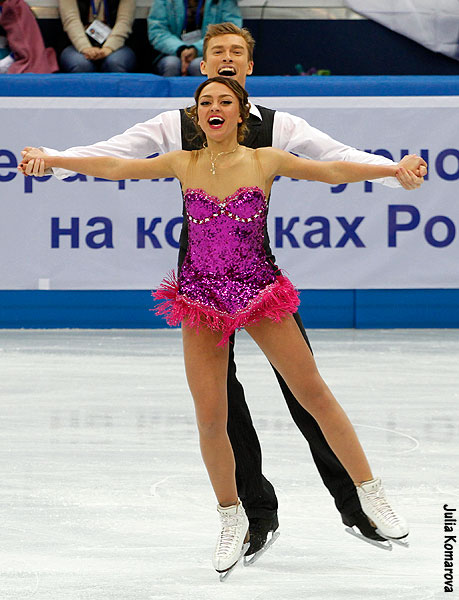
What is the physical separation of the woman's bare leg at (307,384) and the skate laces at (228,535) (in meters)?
0.31

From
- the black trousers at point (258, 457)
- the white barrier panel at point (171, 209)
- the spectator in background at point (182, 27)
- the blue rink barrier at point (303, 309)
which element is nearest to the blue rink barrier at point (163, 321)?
the blue rink barrier at point (303, 309)

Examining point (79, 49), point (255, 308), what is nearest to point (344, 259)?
point (79, 49)

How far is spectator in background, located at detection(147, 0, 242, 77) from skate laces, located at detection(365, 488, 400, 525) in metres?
5.28

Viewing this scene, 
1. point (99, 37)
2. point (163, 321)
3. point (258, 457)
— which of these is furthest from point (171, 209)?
point (258, 457)

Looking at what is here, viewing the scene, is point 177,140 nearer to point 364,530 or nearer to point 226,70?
point 226,70

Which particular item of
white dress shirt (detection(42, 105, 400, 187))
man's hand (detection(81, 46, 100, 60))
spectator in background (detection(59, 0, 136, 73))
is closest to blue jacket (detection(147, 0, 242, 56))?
spectator in background (detection(59, 0, 136, 73))

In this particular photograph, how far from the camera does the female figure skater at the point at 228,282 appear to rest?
2.48m

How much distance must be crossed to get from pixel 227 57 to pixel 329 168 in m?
0.46

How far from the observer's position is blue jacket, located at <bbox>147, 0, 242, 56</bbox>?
7.52 meters

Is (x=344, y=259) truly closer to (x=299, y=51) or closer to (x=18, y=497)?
(x=299, y=51)

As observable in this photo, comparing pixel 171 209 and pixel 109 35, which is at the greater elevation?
pixel 109 35

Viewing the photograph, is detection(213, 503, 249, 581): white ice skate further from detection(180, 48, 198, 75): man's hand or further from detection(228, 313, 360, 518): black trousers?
detection(180, 48, 198, 75): man's hand

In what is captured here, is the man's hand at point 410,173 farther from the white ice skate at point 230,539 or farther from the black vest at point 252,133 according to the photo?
the white ice skate at point 230,539

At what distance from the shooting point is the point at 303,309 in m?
7.23
